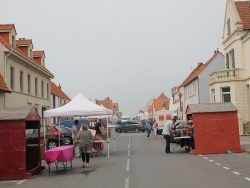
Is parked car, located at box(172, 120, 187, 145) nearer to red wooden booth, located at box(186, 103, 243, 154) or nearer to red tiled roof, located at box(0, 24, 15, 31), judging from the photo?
red wooden booth, located at box(186, 103, 243, 154)

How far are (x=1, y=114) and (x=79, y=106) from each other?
703 centimetres

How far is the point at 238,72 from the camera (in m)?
33.6

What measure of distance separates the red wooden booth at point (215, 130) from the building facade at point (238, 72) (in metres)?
13.6

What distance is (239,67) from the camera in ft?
111

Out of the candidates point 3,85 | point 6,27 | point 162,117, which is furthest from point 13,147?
point 162,117

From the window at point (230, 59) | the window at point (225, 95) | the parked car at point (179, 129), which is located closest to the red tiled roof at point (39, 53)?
the window at point (230, 59)

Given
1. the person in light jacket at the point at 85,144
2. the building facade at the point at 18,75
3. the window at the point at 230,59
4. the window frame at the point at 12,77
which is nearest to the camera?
the person in light jacket at the point at 85,144

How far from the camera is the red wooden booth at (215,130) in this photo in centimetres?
1917

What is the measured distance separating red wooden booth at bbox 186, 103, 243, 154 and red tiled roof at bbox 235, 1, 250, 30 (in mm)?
16207

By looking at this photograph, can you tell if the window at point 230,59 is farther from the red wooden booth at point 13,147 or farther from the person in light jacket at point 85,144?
the red wooden booth at point 13,147

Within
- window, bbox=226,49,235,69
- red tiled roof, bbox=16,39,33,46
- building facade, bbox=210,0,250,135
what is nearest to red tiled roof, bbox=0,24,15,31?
red tiled roof, bbox=16,39,33,46

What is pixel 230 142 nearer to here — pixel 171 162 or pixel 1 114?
pixel 171 162

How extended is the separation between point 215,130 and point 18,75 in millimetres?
17920

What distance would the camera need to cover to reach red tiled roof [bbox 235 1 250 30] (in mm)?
33625
